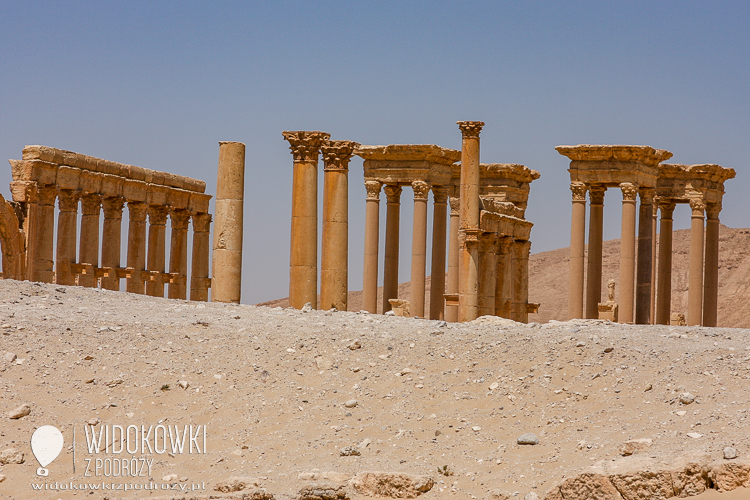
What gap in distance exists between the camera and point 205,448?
1644 centimetres

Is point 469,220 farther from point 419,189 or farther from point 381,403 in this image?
point 381,403

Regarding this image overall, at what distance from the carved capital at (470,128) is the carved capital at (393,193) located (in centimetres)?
938

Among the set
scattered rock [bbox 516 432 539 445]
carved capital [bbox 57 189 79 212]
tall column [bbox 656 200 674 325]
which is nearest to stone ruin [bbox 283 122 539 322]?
tall column [bbox 656 200 674 325]

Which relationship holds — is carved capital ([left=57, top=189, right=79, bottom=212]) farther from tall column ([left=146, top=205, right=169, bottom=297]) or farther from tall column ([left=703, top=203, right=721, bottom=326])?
tall column ([left=703, top=203, right=721, bottom=326])

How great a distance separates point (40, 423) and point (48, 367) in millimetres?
1737

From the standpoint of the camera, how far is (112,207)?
43094 millimetres

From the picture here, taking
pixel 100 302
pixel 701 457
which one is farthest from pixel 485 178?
pixel 701 457

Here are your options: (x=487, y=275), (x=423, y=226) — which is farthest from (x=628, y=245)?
(x=423, y=226)

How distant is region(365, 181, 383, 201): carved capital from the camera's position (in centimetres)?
4106

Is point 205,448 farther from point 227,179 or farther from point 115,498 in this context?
point 227,179

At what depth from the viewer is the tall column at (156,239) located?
150 ft

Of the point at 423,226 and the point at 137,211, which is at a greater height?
the point at 137,211

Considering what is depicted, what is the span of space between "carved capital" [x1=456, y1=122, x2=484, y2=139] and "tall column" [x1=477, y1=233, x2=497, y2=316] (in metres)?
4.32

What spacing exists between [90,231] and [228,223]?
1731 cm
